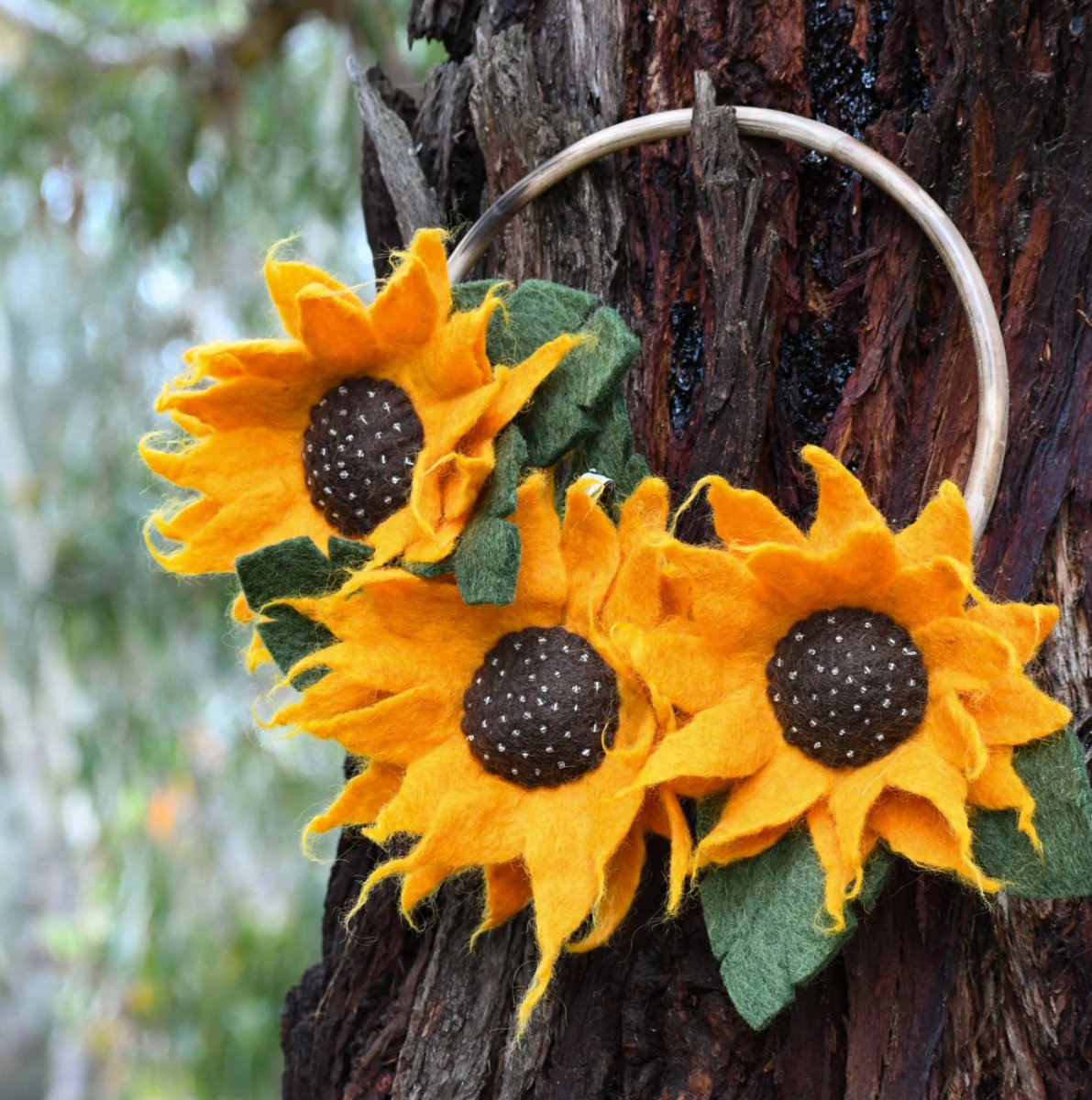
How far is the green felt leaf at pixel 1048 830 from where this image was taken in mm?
484

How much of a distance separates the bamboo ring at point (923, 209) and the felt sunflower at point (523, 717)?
15cm

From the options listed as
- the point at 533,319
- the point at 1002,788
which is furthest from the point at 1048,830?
the point at 533,319

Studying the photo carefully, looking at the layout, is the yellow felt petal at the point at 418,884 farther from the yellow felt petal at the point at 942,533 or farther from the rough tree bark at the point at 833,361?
the yellow felt petal at the point at 942,533

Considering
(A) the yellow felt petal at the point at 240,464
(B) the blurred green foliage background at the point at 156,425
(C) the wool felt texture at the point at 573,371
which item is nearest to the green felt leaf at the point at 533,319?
(C) the wool felt texture at the point at 573,371

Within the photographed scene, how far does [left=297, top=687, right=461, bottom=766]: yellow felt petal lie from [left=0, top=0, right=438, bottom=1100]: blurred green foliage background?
1.26 meters

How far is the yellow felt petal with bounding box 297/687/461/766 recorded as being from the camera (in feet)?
1.79

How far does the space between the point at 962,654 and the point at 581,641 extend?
174mm

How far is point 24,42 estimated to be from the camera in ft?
6.64

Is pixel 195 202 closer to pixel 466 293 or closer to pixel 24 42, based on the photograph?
pixel 24 42

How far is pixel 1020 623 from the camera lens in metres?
0.49

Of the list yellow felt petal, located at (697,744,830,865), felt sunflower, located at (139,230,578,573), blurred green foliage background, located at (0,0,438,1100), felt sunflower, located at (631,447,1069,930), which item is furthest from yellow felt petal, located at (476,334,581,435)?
blurred green foliage background, located at (0,0,438,1100)

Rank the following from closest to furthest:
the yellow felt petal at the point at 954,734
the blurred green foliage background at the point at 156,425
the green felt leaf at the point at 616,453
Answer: the yellow felt petal at the point at 954,734 < the green felt leaf at the point at 616,453 < the blurred green foliage background at the point at 156,425

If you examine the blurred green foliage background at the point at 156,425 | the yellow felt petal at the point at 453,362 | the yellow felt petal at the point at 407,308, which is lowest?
the blurred green foliage background at the point at 156,425

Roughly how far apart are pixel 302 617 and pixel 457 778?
0.11m
